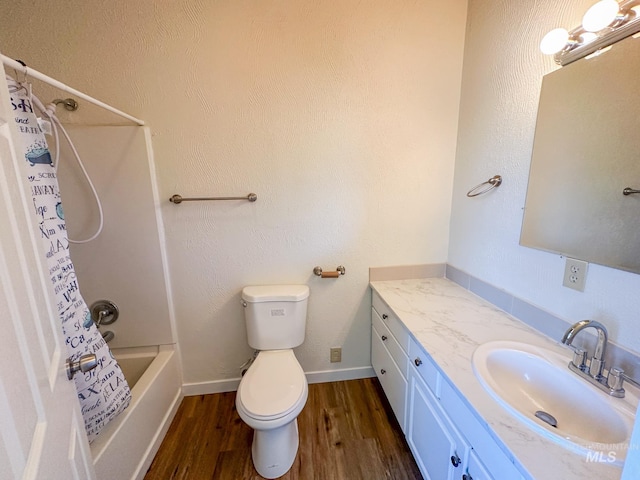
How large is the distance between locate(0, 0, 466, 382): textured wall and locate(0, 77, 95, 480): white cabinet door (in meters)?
1.01

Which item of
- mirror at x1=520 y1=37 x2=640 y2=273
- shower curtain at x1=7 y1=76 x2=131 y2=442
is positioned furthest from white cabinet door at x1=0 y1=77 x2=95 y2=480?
mirror at x1=520 y1=37 x2=640 y2=273

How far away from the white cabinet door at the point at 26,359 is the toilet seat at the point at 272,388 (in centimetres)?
66

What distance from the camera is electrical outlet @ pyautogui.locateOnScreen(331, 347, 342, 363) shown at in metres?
1.92

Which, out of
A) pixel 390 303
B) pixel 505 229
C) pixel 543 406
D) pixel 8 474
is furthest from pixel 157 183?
pixel 543 406

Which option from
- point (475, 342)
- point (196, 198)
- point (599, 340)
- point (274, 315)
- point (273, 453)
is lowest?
point (273, 453)

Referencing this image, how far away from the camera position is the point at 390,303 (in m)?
1.50

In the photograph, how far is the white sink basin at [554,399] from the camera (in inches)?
27.2

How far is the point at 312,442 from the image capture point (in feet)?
4.91

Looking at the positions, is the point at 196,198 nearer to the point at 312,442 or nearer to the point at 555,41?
the point at 312,442

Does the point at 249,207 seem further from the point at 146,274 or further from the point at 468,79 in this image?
the point at 468,79

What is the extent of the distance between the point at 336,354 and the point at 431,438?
2.91ft

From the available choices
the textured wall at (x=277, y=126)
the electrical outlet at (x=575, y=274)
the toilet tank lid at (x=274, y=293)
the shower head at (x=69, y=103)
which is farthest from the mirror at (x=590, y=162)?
the shower head at (x=69, y=103)

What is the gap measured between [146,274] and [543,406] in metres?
1.99

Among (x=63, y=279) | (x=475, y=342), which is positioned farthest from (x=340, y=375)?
(x=63, y=279)
